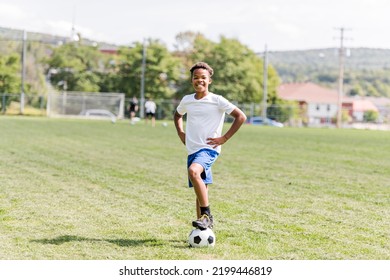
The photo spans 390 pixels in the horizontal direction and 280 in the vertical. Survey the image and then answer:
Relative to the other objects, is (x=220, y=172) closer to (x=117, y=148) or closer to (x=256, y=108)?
(x=117, y=148)

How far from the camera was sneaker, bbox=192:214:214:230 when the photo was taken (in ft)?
19.9

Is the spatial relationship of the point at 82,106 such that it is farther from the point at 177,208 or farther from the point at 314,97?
the point at 314,97

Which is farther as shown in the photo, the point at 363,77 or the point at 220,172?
the point at 363,77

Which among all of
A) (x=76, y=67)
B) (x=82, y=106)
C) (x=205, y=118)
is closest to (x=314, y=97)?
(x=76, y=67)

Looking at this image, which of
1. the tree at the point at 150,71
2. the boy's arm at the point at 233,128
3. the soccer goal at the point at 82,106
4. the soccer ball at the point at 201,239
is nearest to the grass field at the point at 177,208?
the soccer ball at the point at 201,239

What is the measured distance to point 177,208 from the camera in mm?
8188

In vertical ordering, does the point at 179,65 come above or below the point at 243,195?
above

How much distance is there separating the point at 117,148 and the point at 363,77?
15296 cm

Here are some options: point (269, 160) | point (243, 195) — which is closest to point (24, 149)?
point (269, 160)

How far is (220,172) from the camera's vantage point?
12.8m

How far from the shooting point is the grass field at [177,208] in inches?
232

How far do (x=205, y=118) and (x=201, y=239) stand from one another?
113 cm

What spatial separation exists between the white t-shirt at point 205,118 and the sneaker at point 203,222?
0.62 metres

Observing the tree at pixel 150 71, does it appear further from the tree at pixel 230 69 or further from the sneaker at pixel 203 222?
the sneaker at pixel 203 222
